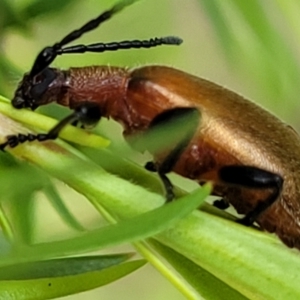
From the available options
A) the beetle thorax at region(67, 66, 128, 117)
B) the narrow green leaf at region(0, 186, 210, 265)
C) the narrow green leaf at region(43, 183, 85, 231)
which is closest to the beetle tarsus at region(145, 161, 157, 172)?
the beetle thorax at region(67, 66, 128, 117)

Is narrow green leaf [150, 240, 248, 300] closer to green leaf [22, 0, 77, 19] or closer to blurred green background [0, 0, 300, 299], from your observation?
blurred green background [0, 0, 300, 299]

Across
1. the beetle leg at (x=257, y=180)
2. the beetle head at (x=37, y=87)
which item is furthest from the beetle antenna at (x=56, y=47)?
Result: the beetle leg at (x=257, y=180)

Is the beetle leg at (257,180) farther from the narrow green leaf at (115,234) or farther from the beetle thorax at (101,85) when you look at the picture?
the narrow green leaf at (115,234)

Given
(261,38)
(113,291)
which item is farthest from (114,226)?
(113,291)

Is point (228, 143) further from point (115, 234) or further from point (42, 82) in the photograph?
point (115, 234)

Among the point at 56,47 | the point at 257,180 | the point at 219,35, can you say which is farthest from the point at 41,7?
the point at 257,180
